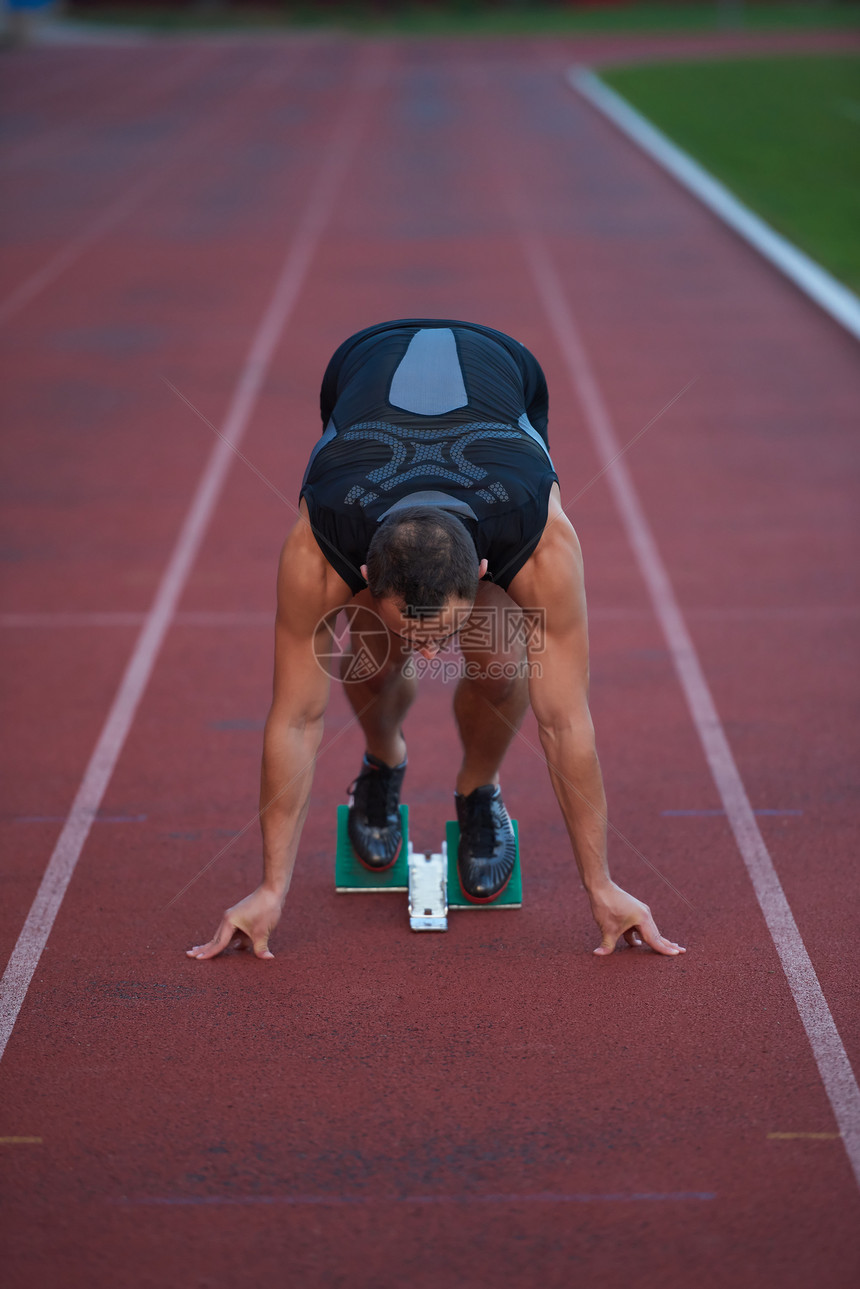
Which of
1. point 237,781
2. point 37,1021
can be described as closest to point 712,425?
point 237,781

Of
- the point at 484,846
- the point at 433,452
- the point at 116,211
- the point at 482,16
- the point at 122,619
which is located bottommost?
the point at 484,846

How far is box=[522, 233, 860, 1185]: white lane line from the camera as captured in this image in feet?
9.04

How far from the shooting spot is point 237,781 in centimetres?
406

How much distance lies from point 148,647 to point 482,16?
127 ft

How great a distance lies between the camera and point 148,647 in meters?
5.01

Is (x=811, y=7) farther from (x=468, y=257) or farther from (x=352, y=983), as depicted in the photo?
(x=352, y=983)

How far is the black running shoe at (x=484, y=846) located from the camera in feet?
11.1

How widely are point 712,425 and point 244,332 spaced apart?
3638 mm

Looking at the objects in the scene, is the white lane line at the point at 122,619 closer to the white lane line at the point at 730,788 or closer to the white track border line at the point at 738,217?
the white lane line at the point at 730,788

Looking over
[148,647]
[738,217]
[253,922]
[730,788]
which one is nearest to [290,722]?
[253,922]

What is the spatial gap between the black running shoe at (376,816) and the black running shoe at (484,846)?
0.18 metres

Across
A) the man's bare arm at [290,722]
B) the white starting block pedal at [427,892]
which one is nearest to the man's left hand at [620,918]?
the white starting block pedal at [427,892]

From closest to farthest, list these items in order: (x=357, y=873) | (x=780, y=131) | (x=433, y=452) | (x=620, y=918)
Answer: (x=433, y=452), (x=620, y=918), (x=357, y=873), (x=780, y=131)

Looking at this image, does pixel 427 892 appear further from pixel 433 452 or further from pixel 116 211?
pixel 116 211
